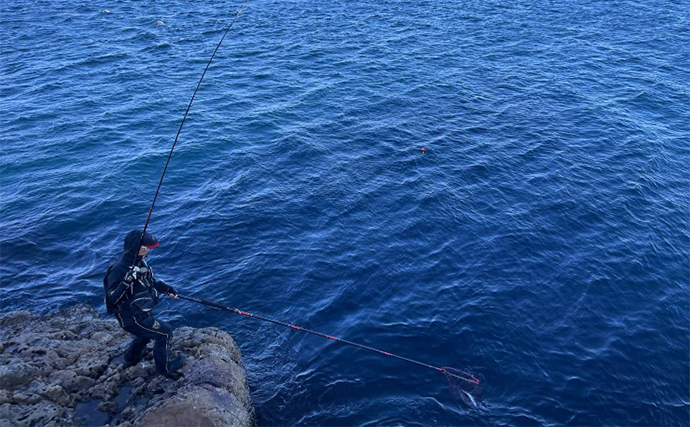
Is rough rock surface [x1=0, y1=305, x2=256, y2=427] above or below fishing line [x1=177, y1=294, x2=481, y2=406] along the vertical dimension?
above

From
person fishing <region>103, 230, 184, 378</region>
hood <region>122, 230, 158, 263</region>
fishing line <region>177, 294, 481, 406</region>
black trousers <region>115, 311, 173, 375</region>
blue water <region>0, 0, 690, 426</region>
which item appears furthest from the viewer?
blue water <region>0, 0, 690, 426</region>

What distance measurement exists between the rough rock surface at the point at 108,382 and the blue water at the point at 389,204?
154cm

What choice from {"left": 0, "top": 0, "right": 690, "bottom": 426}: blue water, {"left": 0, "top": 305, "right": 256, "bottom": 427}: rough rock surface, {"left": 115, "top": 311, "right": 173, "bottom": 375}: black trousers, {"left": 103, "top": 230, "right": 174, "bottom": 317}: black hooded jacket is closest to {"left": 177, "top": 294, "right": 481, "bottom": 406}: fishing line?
{"left": 0, "top": 0, "right": 690, "bottom": 426}: blue water

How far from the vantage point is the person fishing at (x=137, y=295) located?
1152 cm

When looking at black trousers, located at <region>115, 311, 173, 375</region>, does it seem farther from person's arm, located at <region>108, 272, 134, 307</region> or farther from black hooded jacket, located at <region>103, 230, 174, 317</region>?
person's arm, located at <region>108, 272, 134, 307</region>

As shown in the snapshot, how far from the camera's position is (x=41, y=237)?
20.2 metres

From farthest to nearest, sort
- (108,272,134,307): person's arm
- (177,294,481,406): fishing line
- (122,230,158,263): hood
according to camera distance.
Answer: (177,294,481,406): fishing line
(122,230,158,263): hood
(108,272,134,307): person's arm

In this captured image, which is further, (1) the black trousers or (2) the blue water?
(2) the blue water

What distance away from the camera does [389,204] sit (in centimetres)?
2233

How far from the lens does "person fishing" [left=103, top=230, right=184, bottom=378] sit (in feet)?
37.8

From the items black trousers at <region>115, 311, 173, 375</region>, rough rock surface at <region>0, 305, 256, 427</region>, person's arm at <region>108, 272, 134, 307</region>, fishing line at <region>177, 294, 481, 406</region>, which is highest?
person's arm at <region>108, 272, 134, 307</region>

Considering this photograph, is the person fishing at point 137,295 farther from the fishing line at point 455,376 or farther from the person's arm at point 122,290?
the fishing line at point 455,376

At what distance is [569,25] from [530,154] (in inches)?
873

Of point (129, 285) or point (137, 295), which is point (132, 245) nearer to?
point (129, 285)
